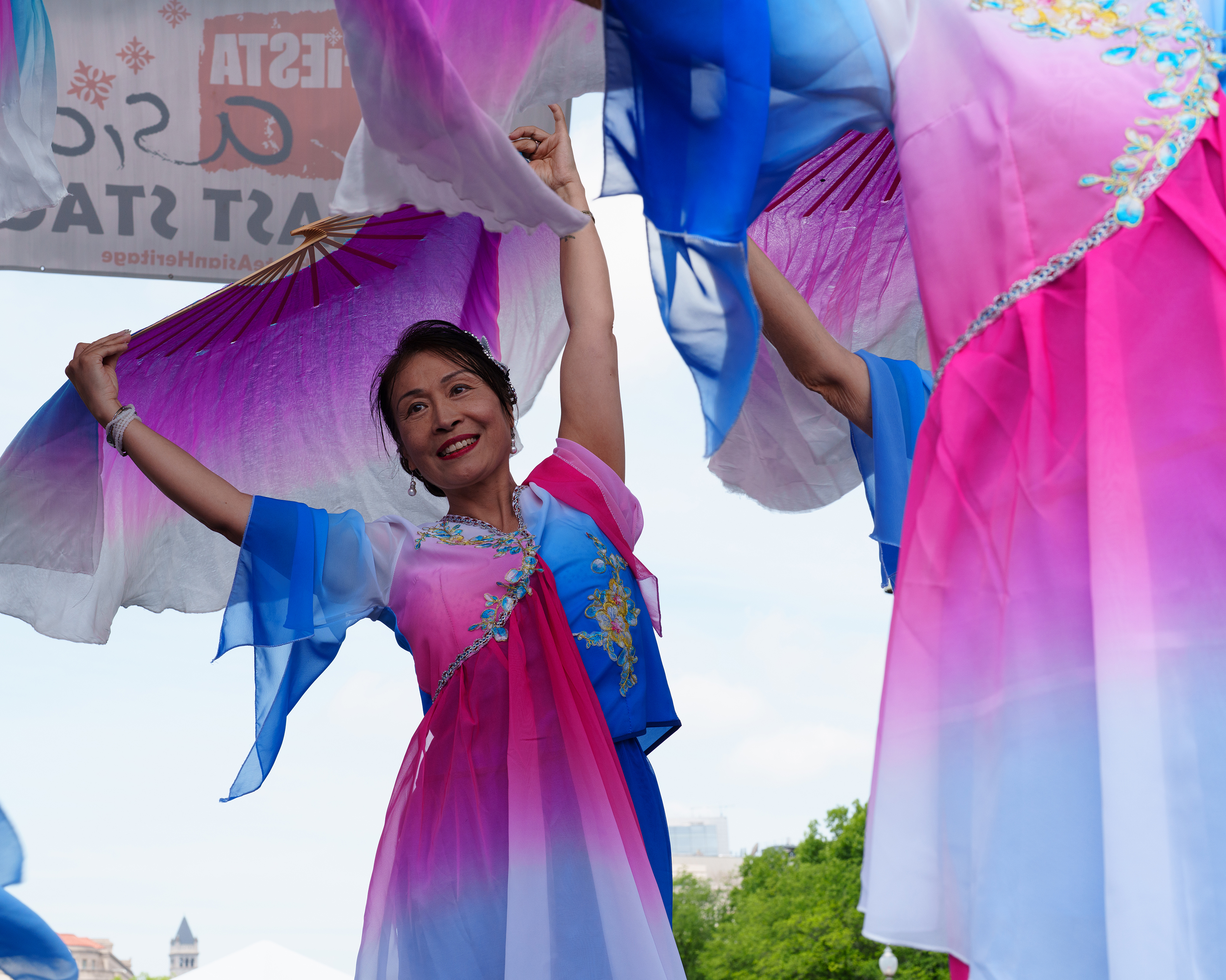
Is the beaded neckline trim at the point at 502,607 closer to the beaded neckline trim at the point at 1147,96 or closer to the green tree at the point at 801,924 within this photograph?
the beaded neckline trim at the point at 1147,96

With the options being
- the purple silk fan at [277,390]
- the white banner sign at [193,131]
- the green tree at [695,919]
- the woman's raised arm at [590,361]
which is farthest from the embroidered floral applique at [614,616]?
the green tree at [695,919]

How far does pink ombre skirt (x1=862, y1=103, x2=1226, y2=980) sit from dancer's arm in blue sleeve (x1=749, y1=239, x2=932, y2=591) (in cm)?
44

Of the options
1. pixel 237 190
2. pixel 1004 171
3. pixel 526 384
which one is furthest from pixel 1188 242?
pixel 237 190

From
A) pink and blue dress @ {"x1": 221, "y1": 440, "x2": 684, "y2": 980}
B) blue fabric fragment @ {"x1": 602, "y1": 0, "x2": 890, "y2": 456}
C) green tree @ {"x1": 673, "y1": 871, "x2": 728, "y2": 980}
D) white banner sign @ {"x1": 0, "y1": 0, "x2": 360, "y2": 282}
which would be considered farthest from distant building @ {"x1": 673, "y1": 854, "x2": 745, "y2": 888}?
blue fabric fragment @ {"x1": 602, "y1": 0, "x2": 890, "y2": 456}

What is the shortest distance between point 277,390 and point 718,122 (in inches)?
68.0

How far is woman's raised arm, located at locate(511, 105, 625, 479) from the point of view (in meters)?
2.45

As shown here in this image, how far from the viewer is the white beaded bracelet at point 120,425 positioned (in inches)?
88.0

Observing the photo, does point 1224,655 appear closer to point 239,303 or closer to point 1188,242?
point 1188,242

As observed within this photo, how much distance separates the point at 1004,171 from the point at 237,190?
323 cm

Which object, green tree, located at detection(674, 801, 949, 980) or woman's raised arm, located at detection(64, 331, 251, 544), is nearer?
woman's raised arm, located at detection(64, 331, 251, 544)

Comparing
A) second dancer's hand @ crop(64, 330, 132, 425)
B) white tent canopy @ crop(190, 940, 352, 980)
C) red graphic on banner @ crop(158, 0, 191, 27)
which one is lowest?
white tent canopy @ crop(190, 940, 352, 980)

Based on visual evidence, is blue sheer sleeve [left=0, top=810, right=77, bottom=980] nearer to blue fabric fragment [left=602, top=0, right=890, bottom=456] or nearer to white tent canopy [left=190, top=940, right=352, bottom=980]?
blue fabric fragment [left=602, top=0, right=890, bottom=456]

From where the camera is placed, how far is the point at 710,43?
61.0 inches

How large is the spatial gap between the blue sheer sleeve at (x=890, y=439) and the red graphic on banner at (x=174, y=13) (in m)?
3.15
